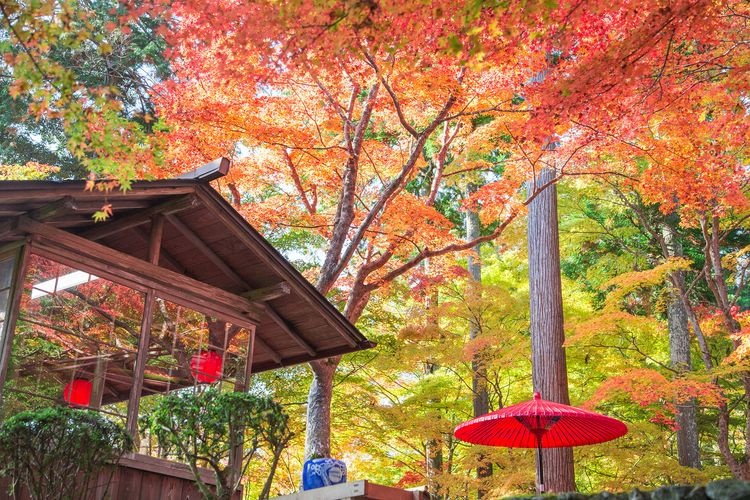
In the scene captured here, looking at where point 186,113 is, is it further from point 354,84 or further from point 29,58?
point 29,58

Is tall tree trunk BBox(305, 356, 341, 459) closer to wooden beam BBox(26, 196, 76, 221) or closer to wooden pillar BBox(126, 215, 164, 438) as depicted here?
wooden pillar BBox(126, 215, 164, 438)

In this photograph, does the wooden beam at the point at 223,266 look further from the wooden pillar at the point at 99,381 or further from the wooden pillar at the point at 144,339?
the wooden pillar at the point at 99,381

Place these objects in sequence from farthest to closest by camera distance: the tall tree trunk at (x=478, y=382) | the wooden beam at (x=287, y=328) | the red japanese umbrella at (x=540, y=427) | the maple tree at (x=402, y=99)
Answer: the tall tree trunk at (x=478, y=382), the wooden beam at (x=287, y=328), the red japanese umbrella at (x=540, y=427), the maple tree at (x=402, y=99)

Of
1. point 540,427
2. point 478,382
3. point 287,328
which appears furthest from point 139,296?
point 478,382

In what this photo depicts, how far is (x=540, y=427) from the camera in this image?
285 inches

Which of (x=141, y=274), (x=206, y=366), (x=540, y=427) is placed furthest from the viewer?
(x=540, y=427)

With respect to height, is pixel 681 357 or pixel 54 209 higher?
pixel 681 357

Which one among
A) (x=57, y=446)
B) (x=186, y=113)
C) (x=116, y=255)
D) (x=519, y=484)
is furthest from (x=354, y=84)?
(x=57, y=446)

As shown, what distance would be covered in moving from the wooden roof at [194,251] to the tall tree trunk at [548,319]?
9.51ft

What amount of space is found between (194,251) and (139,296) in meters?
0.92

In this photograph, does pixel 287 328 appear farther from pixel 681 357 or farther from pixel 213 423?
pixel 681 357

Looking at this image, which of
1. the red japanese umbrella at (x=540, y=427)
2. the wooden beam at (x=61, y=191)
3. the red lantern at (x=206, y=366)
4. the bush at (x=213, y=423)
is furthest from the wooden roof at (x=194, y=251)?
the bush at (x=213, y=423)

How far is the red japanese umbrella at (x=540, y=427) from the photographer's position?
275 inches

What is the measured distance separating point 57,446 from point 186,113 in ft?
18.5
